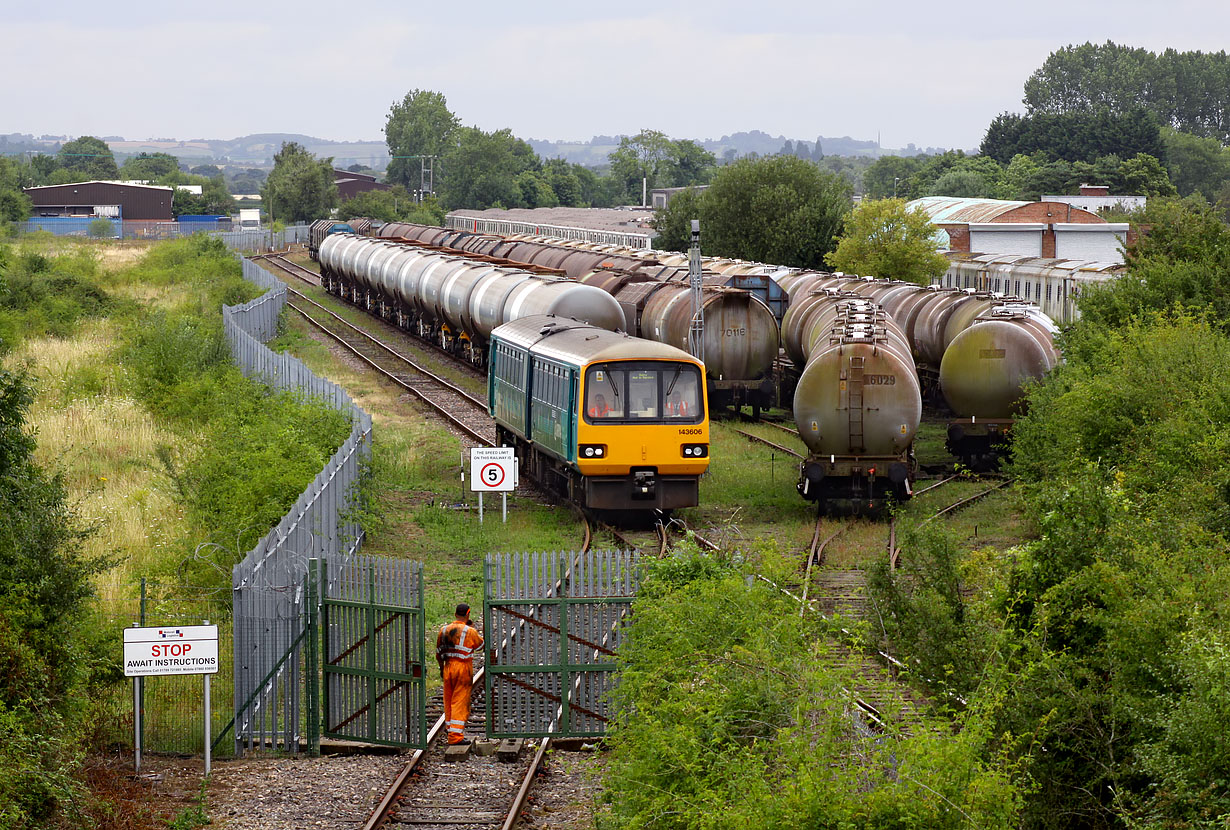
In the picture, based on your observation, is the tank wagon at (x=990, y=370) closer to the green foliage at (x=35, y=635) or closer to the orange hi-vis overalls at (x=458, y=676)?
the orange hi-vis overalls at (x=458, y=676)

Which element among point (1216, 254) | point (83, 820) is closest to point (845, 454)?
point (1216, 254)

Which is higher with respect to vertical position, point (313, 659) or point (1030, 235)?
point (1030, 235)

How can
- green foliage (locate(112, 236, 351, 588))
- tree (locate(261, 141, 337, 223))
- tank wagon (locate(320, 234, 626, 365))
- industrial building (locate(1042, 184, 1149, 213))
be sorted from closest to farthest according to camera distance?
green foliage (locate(112, 236, 351, 588)) < tank wagon (locate(320, 234, 626, 365)) < industrial building (locate(1042, 184, 1149, 213)) < tree (locate(261, 141, 337, 223))

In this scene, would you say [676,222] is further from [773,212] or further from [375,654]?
[375,654]

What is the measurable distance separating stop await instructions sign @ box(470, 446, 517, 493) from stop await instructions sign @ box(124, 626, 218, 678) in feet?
31.1

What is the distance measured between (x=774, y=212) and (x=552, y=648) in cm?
5181

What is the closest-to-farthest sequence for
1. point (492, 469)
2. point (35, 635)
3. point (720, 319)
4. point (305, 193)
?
point (35, 635)
point (492, 469)
point (720, 319)
point (305, 193)

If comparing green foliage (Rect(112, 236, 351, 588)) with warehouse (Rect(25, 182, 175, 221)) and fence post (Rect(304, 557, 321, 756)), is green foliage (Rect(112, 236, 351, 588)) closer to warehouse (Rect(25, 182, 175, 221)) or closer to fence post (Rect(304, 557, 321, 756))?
fence post (Rect(304, 557, 321, 756))

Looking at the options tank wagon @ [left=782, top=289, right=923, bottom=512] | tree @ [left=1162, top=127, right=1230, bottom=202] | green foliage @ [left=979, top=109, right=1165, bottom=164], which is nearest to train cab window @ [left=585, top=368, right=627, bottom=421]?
tank wagon @ [left=782, top=289, right=923, bottom=512]

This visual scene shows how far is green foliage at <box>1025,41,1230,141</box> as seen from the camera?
591ft

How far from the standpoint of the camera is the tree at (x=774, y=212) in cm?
6297

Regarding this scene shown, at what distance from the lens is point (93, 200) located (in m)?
125

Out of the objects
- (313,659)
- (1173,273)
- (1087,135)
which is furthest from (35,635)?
(1087,135)

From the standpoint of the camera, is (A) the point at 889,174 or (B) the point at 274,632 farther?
(A) the point at 889,174
